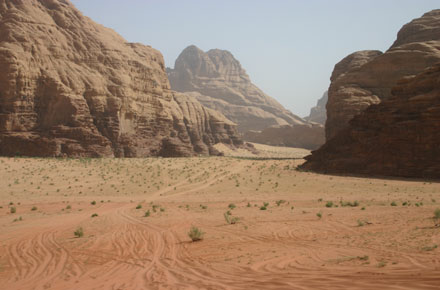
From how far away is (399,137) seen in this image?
26.9m

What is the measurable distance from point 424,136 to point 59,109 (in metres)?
35.6

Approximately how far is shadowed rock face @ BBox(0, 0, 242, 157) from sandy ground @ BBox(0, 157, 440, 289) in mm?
16282

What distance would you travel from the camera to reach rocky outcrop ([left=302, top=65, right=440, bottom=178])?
25.4 m

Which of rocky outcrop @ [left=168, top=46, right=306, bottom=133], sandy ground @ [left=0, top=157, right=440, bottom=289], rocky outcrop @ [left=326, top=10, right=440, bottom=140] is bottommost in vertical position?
sandy ground @ [left=0, top=157, right=440, bottom=289]

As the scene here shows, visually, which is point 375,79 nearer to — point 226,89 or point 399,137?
point 399,137

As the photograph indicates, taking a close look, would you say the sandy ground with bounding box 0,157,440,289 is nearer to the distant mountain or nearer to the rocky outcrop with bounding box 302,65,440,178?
the rocky outcrop with bounding box 302,65,440,178

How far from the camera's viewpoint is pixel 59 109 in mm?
38812

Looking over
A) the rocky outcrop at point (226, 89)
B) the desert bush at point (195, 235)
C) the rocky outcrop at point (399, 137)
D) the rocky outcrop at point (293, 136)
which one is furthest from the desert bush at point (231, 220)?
the rocky outcrop at point (226, 89)

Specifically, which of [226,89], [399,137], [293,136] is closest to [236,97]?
[226,89]

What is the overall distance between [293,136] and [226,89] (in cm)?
5878

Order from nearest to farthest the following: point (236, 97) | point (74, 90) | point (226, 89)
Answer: point (74, 90), point (236, 97), point (226, 89)

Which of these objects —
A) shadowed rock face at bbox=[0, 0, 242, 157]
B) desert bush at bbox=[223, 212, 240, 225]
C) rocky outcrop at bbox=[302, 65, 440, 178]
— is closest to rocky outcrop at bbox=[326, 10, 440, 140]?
rocky outcrop at bbox=[302, 65, 440, 178]

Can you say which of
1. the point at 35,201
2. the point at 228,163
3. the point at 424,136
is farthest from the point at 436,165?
the point at 35,201

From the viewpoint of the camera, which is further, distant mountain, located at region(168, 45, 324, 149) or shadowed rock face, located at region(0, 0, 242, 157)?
distant mountain, located at region(168, 45, 324, 149)
